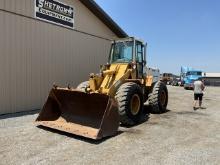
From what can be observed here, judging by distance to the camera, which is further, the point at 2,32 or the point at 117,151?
the point at 2,32

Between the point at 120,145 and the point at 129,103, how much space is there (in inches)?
87.9

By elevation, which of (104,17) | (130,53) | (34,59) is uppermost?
(104,17)

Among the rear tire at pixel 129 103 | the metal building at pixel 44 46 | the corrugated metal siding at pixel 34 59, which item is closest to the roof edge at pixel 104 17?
the metal building at pixel 44 46

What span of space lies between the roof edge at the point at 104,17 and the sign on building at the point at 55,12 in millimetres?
1222

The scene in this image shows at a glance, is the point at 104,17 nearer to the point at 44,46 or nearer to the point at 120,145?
the point at 44,46

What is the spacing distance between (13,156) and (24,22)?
23.5 ft

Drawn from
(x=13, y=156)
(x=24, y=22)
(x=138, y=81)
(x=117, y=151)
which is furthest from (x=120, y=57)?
(x=13, y=156)

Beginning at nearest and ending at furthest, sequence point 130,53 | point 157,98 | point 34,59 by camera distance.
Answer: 1. point 130,53
2. point 157,98
3. point 34,59

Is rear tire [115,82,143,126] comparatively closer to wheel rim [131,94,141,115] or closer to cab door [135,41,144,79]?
wheel rim [131,94,141,115]

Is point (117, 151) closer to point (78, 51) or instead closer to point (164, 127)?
point (164, 127)

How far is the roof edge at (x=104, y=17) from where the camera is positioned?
15586 mm

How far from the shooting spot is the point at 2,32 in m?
11.4

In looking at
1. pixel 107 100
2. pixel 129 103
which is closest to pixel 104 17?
pixel 129 103

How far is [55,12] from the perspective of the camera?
13781mm
